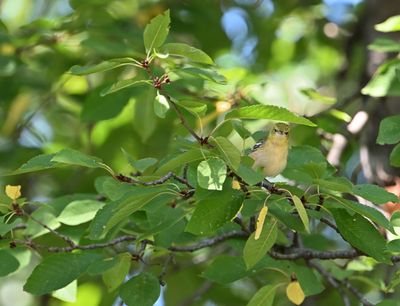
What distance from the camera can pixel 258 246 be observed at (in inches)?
104

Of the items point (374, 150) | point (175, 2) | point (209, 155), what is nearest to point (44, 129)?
point (175, 2)

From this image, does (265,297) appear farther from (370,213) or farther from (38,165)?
(38,165)

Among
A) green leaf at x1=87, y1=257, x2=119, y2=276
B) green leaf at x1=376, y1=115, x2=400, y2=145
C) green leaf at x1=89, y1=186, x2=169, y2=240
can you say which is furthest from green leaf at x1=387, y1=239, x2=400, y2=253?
green leaf at x1=87, y1=257, x2=119, y2=276

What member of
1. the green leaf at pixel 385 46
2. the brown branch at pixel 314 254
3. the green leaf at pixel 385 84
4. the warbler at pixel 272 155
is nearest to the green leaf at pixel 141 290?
the brown branch at pixel 314 254

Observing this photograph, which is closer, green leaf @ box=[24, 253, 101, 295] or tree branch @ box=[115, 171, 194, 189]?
tree branch @ box=[115, 171, 194, 189]

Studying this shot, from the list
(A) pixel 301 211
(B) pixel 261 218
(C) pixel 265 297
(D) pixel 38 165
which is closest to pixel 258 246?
(B) pixel 261 218

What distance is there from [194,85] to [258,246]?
1362 mm

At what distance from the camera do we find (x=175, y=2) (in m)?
5.44

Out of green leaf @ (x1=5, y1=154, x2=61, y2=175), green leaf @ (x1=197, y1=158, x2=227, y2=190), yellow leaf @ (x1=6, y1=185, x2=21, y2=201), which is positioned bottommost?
yellow leaf @ (x1=6, y1=185, x2=21, y2=201)

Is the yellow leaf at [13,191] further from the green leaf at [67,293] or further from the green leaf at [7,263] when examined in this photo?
the green leaf at [67,293]

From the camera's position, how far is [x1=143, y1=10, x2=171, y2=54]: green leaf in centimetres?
256

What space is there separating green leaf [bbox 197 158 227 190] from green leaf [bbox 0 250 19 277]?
1006mm

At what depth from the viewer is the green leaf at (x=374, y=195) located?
2609 millimetres

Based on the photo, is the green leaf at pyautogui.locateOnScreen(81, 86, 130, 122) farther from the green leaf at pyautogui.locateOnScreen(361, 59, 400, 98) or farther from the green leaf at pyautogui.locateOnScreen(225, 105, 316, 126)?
the green leaf at pyautogui.locateOnScreen(225, 105, 316, 126)
